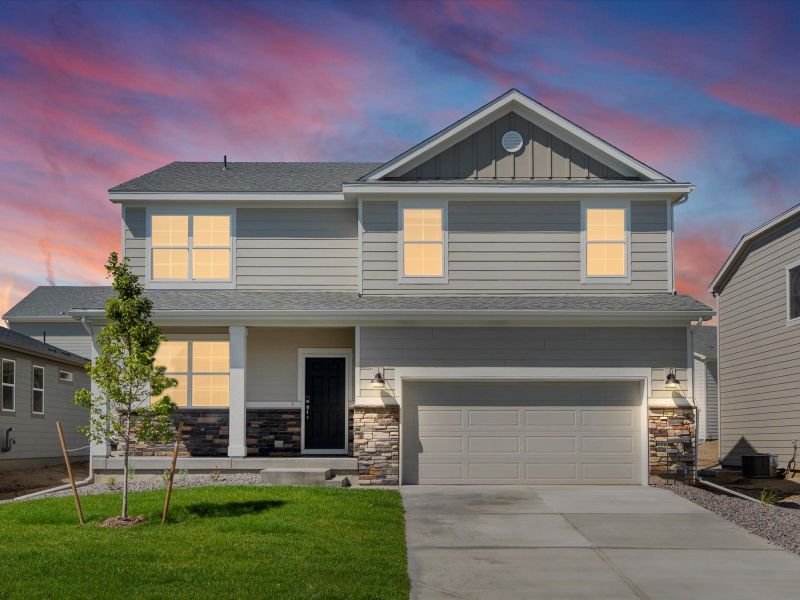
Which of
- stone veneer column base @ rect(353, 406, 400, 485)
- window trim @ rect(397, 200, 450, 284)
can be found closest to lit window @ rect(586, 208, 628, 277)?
window trim @ rect(397, 200, 450, 284)

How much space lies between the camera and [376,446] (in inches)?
687

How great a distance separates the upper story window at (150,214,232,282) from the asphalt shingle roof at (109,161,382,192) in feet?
2.24

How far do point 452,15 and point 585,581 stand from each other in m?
10.8

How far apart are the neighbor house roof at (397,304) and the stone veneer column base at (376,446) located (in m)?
1.97

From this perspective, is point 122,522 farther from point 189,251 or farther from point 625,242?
point 625,242

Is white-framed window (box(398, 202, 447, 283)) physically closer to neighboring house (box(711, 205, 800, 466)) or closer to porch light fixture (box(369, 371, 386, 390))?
porch light fixture (box(369, 371, 386, 390))

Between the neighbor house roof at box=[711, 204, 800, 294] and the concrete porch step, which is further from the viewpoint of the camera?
the neighbor house roof at box=[711, 204, 800, 294]

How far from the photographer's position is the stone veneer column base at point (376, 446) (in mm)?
17406

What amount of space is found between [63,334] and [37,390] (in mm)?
10076

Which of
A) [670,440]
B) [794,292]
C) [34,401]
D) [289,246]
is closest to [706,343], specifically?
[794,292]

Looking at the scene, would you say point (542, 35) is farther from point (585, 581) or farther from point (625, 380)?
point (585, 581)

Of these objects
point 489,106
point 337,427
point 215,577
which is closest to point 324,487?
point 337,427

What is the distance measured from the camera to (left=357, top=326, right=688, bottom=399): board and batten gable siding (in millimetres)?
17812

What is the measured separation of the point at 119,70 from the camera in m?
17.5
